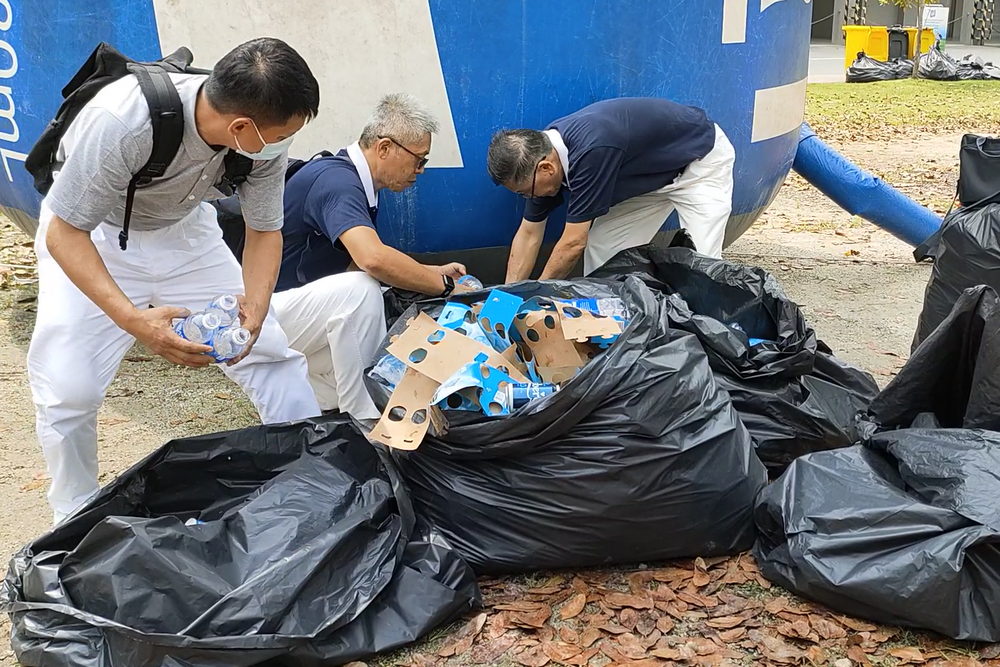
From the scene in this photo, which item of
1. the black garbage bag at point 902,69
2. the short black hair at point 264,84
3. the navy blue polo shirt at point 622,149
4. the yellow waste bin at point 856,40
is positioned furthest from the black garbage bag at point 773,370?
the yellow waste bin at point 856,40

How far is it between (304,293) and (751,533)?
5.06 ft

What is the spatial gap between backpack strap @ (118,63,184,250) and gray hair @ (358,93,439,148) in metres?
0.97

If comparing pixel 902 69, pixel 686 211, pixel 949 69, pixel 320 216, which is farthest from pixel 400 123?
pixel 902 69

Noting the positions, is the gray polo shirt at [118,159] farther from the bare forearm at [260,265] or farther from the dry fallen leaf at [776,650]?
the dry fallen leaf at [776,650]

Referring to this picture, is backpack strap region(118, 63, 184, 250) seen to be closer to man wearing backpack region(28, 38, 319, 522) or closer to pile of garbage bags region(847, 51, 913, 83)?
man wearing backpack region(28, 38, 319, 522)

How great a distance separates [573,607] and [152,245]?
140 centimetres

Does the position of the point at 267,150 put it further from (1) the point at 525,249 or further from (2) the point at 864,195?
(2) the point at 864,195

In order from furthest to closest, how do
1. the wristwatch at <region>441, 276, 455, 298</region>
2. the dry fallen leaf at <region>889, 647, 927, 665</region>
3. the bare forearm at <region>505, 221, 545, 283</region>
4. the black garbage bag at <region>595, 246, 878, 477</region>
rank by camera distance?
1. the bare forearm at <region>505, 221, 545, 283</region>
2. the wristwatch at <region>441, 276, 455, 298</region>
3. the black garbage bag at <region>595, 246, 878, 477</region>
4. the dry fallen leaf at <region>889, 647, 927, 665</region>

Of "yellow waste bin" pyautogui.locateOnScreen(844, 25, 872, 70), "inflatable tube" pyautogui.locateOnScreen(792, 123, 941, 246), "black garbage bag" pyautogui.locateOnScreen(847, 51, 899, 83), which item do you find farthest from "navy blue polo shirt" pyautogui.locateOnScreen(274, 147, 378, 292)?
"yellow waste bin" pyautogui.locateOnScreen(844, 25, 872, 70)

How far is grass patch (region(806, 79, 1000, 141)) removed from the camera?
11.2 metres

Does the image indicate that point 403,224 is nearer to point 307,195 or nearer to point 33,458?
point 307,195

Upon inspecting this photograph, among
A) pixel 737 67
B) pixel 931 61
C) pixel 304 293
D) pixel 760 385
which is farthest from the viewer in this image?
pixel 931 61

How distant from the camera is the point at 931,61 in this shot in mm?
17875

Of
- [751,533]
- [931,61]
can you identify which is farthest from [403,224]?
[931,61]
